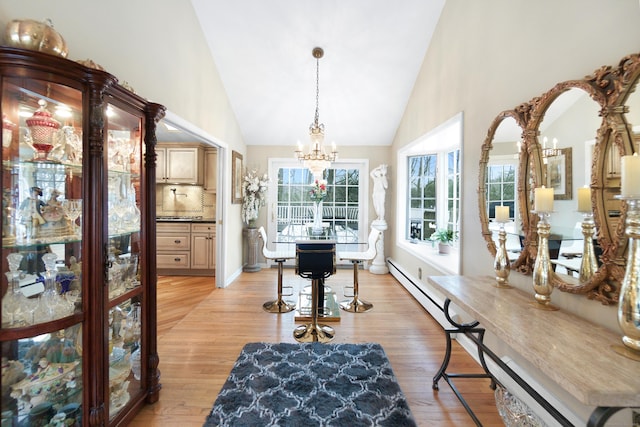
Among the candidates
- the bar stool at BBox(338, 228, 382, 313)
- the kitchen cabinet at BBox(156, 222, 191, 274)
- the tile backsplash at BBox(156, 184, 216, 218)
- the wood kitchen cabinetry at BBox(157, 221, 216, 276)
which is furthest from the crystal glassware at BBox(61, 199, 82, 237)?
the tile backsplash at BBox(156, 184, 216, 218)

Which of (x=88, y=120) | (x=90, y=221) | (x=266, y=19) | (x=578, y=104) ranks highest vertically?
(x=266, y=19)

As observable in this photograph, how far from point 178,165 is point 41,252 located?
415 cm

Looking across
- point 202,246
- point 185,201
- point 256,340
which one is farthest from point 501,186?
point 185,201

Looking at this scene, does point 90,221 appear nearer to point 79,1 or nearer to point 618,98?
point 79,1

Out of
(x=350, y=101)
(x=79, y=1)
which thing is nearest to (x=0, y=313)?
(x=79, y=1)

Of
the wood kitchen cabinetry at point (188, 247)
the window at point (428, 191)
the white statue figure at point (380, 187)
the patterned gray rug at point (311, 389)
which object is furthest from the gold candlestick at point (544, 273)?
the wood kitchen cabinetry at point (188, 247)

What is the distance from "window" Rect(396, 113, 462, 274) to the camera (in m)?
3.77

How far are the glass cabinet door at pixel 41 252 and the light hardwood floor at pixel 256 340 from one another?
0.66 meters

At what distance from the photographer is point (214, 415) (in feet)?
5.86

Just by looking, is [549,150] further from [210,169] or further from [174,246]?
[174,246]

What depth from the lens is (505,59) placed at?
2092 millimetres

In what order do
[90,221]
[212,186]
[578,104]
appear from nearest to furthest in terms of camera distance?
[90,221]
[578,104]
[212,186]

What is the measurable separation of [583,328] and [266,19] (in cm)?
390

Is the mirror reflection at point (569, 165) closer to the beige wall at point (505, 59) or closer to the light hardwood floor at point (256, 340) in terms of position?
the beige wall at point (505, 59)
